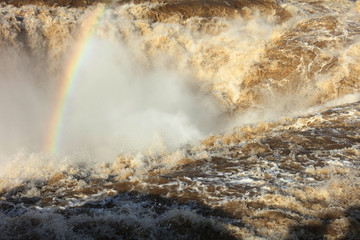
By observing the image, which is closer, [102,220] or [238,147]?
[102,220]

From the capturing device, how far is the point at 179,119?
1159cm

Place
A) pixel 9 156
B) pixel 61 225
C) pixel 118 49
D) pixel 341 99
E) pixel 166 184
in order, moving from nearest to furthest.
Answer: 1. pixel 61 225
2. pixel 166 184
3. pixel 9 156
4. pixel 341 99
5. pixel 118 49

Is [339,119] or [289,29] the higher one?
[289,29]

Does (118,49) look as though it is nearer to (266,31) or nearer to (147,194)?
(266,31)

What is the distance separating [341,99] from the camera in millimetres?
11703

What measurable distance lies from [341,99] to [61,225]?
39.2 ft

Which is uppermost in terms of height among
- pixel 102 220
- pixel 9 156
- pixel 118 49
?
pixel 118 49

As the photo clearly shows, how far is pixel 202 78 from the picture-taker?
14258 mm

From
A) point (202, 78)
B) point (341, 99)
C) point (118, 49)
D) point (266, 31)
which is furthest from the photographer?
point (266, 31)

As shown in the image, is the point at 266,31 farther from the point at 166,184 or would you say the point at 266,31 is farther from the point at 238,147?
the point at 166,184

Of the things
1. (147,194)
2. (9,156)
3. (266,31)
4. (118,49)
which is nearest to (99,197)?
(147,194)

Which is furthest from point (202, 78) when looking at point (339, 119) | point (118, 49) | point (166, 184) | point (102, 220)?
point (102, 220)

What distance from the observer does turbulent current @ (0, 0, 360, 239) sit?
4.38 metres

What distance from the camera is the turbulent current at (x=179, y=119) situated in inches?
172
